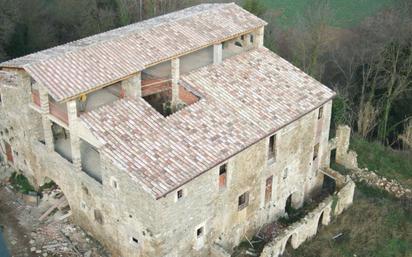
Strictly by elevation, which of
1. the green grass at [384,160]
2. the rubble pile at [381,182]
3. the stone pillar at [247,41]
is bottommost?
the green grass at [384,160]

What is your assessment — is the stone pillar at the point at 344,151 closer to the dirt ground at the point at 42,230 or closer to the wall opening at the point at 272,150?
the wall opening at the point at 272,150

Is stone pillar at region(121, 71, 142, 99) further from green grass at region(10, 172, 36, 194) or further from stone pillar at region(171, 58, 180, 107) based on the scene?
green grass at region(10, 172, 36, 194)

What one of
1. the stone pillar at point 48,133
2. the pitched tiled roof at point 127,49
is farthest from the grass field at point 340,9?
the stone pillar at point 48,133

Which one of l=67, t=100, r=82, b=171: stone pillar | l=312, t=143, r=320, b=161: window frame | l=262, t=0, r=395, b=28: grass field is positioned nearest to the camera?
l=67, t=100, r=82, b=171: stone pillar

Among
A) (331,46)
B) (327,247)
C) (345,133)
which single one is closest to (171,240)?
(327,247)

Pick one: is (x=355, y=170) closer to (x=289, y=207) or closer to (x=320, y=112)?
(x=289, y=207)

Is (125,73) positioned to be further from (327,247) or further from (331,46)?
(331,46)

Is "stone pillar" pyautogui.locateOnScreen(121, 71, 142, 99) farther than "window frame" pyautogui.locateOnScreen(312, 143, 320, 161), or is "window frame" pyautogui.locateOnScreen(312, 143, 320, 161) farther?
"window frame" pyautogui.locateOnScreen(312, 143, 320, 161)

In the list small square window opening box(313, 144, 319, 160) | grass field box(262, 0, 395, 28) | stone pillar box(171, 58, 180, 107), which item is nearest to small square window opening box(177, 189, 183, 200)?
stone pillar box(171, 58, 180, 107)
